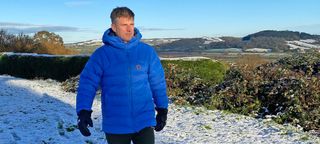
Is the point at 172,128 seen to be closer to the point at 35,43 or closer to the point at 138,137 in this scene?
the point at 138,137

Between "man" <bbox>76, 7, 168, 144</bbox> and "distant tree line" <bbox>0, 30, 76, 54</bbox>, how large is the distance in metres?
32.8

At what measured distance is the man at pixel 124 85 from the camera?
422 centimetres

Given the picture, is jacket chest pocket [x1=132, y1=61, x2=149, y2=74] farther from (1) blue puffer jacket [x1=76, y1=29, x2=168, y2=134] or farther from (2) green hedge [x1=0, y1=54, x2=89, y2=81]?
(2) green hedge [x1=0, y1=54, x2=89, y2=81]

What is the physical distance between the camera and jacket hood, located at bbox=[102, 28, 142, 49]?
4.25 m

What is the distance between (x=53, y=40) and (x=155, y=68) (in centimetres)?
3609

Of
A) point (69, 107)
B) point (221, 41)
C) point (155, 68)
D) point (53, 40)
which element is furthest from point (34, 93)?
point (221, 41)

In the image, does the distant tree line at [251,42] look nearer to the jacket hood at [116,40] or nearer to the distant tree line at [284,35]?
the distant tree line at [284,35]

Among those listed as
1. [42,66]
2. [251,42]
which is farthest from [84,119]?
[251,42]

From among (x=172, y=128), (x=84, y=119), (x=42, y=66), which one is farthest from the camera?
(x=42, y=66)

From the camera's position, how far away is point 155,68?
14.4 ft

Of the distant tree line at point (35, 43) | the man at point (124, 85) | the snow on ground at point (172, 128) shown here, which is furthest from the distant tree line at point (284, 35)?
the man at point (124, 85)

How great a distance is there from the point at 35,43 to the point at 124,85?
3446cm

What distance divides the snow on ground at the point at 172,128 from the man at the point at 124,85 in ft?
14.7

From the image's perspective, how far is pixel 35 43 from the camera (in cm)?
3756
